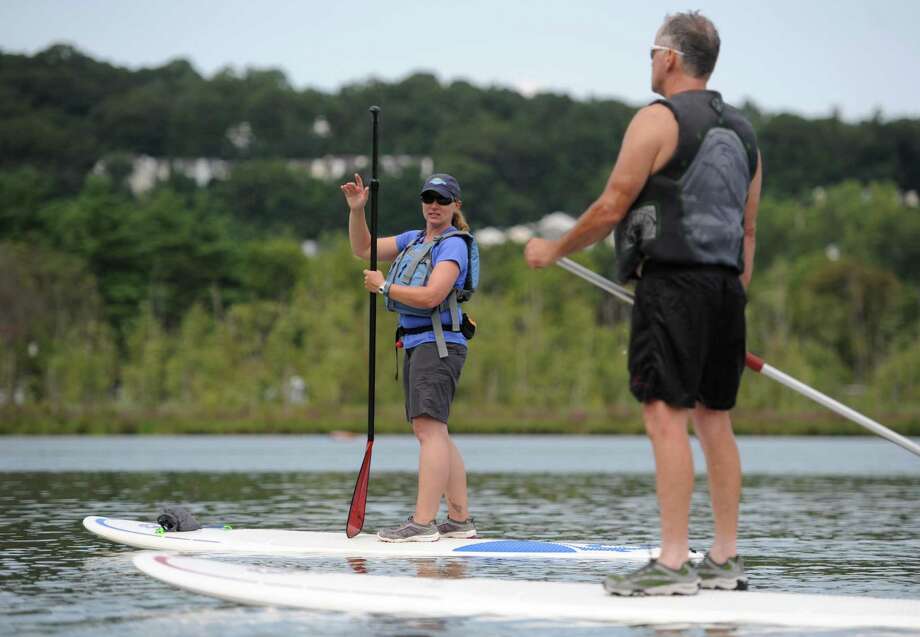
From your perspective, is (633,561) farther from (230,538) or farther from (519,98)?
(519,98)

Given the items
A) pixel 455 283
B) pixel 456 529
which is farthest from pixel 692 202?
pixel 456 529

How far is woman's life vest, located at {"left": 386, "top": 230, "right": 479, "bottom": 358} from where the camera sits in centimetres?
838

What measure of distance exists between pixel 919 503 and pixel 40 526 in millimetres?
7245

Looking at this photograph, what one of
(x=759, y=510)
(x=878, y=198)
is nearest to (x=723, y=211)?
(x=759, y=510)

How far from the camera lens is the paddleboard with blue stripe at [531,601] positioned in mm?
5668

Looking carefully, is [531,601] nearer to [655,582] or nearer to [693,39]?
[655,582]

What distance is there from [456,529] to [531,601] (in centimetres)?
285

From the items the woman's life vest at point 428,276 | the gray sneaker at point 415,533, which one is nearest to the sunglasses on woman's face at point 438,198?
the woman's life vest at point 428,276

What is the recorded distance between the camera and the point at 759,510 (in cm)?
1248

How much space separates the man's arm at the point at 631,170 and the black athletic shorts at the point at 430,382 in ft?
7.19

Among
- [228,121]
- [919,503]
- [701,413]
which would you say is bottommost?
[919,503]

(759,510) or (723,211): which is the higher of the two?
(723,211)

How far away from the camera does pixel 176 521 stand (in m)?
8.77

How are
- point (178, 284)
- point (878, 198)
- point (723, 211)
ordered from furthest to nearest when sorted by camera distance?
point (878, 198)
point (178, 284)
point (723, 211)
